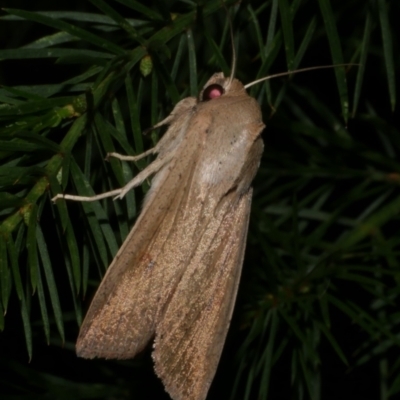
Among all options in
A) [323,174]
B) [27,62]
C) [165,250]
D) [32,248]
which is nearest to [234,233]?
[165,250]

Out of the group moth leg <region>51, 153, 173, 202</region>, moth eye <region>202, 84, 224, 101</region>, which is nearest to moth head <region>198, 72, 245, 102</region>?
moth eye <region>202, 84, 224, 101</region>

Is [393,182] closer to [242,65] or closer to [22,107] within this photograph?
[242,65]

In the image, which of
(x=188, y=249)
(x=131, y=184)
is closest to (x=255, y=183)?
(x=188, y=249)

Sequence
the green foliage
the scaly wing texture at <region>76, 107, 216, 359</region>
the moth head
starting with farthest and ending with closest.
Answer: the moth head → the scaly wing texture at <region>76, 107, 216, 359</region> → the green foliage

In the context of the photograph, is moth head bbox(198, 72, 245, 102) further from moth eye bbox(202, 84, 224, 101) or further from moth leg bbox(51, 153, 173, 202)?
moth leg bbox(51, 153, 173, 202)

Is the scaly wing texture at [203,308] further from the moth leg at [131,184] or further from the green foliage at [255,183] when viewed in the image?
the moth leg at [131,184]

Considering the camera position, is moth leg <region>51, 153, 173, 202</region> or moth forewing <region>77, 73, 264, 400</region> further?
moth forewing <region>77, 73, 264, 400</region>

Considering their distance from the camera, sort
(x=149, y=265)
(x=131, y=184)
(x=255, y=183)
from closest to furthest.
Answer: (x=131, y=184) → (x=149, y=265) → (x=255, y=183)

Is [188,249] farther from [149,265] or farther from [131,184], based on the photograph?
[131,184]
